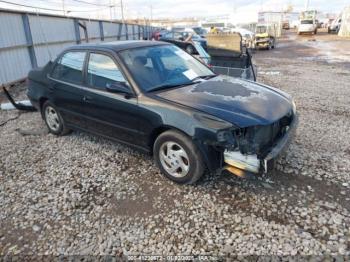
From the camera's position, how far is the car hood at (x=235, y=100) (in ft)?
9.80

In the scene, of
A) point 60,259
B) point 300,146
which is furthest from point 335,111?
point 60,259

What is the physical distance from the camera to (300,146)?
14.2 feet

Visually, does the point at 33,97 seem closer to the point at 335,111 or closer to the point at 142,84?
the point at 142,84

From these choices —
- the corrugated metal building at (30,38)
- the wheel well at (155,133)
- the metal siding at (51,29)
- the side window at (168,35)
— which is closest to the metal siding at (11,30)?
the corrugated metal building at (30,38)

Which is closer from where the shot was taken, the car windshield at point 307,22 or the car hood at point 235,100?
the car hood at point 235,100

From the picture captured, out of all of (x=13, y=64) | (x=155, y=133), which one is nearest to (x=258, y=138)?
(x=155, y=133)

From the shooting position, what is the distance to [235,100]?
3273mm

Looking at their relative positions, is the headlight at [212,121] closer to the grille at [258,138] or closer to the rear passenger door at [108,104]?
the grille at [258,138]

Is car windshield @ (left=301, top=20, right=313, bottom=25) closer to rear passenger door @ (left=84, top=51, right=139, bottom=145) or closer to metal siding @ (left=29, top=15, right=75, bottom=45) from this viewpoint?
metal siding @ (left=29, top=15, right=75, bottom=45)

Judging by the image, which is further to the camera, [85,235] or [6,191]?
[6,191]

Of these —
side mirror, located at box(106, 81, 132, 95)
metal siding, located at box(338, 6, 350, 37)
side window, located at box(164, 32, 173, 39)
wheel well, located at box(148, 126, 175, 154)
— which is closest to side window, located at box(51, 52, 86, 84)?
side mirror, located at box(106, 81, 132, 95)

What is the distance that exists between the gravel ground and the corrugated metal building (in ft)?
16.9

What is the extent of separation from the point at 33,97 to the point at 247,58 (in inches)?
207

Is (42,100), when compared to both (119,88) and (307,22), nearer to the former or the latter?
(119,88)
